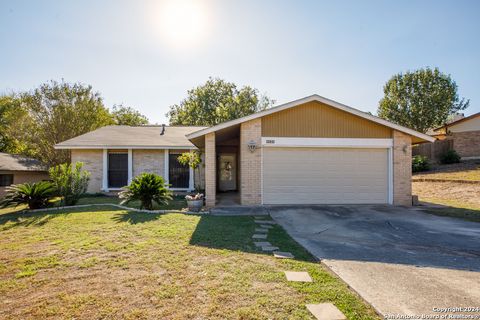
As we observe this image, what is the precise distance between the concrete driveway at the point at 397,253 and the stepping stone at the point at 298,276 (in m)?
0.51

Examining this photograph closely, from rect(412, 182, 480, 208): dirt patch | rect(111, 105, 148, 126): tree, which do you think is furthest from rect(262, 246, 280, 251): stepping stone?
rect(111, 105, 148, 126): tree

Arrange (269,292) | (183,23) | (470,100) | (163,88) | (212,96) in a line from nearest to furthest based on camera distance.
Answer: (269,292)
(183,23)
(163,88)
(470,100)
(212,96)

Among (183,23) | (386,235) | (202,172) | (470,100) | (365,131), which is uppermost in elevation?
(470,100)

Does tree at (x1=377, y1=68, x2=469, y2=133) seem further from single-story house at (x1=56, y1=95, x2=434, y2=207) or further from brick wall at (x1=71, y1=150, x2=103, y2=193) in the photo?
brick wall at (x1=71, y1=150, x2=103, y2=193)

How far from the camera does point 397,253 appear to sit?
4.90 meters

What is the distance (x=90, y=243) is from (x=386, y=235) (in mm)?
6786

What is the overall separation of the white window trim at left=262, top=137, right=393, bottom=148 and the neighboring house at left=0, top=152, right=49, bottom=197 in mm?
18039

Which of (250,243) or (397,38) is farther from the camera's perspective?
(397,38)

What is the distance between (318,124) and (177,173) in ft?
26.5

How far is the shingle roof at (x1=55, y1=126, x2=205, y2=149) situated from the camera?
1368cm

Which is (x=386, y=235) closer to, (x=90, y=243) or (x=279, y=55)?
(x=90, y=243)

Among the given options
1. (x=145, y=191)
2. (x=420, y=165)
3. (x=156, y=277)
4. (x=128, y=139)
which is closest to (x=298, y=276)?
(x=156, y=277)

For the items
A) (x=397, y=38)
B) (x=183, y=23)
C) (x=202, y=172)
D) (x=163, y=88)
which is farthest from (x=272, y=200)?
(x=163, y=88)

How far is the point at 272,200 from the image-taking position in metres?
10.3
